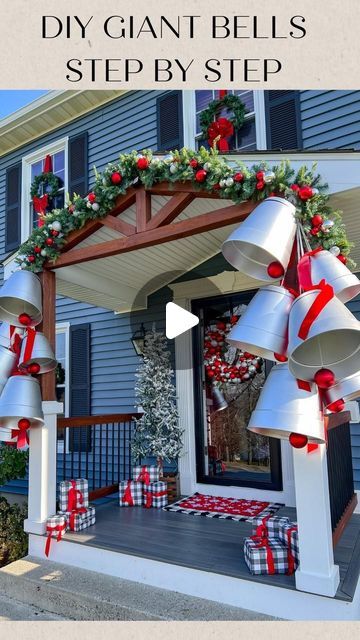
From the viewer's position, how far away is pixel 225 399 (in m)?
4.79

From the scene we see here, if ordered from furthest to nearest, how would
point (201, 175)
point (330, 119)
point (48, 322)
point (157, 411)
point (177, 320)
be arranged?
point (177, 320), point (157, 411), point (330, 119), point (48, 322), point (201, 175)

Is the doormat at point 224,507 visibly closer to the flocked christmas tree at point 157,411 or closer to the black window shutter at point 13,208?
the flocked christmas tree at point 157,411

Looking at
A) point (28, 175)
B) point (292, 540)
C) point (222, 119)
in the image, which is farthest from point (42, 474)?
point (28, 175)

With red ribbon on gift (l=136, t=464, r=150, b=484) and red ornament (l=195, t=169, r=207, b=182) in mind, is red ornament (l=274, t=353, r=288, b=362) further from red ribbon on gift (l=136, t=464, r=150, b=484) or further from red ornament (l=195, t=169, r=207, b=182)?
red ribbon on gift (l=136, t=464, r=150, b=484)

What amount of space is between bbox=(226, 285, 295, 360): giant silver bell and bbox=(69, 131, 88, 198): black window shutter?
461 cm

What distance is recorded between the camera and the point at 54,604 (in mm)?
2873

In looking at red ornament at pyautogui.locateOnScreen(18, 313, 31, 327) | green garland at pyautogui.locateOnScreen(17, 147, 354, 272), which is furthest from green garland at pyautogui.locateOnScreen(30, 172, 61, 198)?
red ornament at pyautogui.locateOnScreen(18, 313, 31, 327)

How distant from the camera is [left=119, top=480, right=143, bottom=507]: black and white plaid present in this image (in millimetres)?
4332

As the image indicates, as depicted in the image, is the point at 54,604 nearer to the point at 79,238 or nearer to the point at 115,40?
the point at 79,238

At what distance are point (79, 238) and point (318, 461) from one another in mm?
2543

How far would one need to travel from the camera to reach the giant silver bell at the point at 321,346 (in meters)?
2.24

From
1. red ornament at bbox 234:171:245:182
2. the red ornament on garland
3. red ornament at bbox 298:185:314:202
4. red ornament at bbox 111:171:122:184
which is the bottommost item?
the red ornament on garland

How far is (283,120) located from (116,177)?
7.95ft

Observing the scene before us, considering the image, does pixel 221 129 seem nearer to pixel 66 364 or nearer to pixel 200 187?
pixel 200 187
